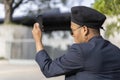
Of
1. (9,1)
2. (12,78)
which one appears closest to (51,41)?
(9,1)

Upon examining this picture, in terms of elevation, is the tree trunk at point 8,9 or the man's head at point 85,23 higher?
the man's head at point 85,23

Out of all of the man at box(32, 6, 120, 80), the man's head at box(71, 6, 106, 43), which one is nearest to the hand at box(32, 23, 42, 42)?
the man at box(32, 6, 120, 80)

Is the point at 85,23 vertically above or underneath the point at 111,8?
above

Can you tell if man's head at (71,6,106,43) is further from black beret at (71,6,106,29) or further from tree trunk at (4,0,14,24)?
tree trunk at (4,0,14,24)

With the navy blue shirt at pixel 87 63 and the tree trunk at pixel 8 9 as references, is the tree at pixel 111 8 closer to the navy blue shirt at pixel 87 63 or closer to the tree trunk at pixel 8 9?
the navy blue shirt at pixel 87 63

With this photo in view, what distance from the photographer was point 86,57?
330 cm

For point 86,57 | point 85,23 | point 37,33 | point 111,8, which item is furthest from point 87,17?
point 111,8

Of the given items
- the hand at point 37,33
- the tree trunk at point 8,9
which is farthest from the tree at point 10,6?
the hand at point 37,33

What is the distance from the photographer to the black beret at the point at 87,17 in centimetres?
335

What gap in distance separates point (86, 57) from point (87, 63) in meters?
0.04

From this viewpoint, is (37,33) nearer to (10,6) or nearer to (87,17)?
(87,17)

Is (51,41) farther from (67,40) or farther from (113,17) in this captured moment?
(113,17)

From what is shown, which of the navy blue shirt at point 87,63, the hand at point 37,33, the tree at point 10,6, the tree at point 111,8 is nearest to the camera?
the navy blue shirt at point 87,63

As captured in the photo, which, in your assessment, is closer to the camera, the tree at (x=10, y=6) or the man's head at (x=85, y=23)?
the man's head at (x=85, y=23)
